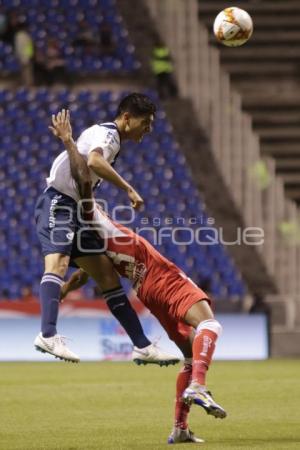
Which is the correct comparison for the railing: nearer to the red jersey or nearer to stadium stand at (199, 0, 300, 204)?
stadium stand at (199, 0, 300, 204)

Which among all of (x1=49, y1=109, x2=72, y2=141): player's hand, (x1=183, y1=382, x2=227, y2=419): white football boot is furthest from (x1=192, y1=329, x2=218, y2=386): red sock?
(x1=49, y1=109, x2=72, y2=141): player's hand

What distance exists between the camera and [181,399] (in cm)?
710

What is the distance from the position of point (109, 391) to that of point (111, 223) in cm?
424

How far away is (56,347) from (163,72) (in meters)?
15.6

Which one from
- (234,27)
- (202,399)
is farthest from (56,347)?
(234,27)

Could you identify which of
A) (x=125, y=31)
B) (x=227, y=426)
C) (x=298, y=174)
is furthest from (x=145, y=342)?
(x=125, y=31)

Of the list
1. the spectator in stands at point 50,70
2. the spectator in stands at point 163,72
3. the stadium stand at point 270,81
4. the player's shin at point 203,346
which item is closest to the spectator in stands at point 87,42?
the spectator in stands at point 50,70

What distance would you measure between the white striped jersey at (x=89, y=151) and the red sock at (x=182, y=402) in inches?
53.0

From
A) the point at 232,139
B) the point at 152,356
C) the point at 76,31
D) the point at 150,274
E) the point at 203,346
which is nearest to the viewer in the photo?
the point at 203,346

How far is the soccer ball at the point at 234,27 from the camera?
9828 millimetres

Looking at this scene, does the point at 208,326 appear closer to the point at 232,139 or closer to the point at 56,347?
the point at 56,347

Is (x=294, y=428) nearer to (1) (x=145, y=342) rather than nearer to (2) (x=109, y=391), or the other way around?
(1) (x=145, y=342)

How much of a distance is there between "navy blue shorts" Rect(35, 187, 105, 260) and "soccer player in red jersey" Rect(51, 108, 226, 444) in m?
0.10

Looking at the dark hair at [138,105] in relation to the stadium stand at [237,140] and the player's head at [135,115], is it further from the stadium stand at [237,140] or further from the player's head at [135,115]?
the stadium stand at [237,140]
